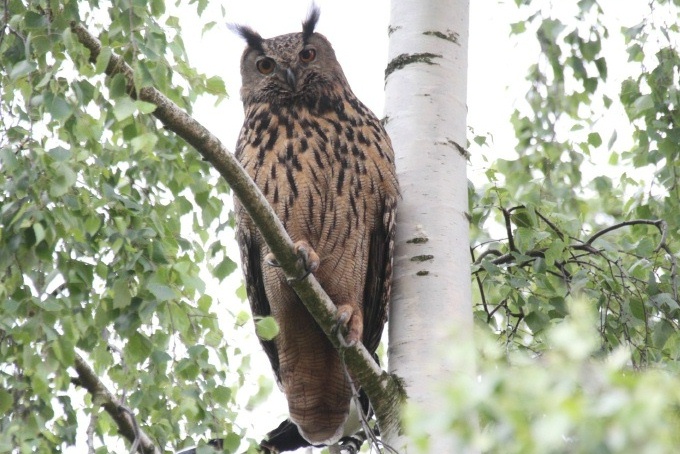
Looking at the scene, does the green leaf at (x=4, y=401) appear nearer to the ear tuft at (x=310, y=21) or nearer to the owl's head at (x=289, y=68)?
the owl's head at (x=289, y=68)

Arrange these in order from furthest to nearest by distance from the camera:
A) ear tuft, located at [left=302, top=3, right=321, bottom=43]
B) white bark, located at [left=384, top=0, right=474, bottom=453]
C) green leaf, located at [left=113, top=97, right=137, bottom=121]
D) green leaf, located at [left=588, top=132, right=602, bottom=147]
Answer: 1. green leaf, located at [left=588, top=132, right=602, bottom=147]
2. ear tuft, located at [left=302, top=3, right=321, bottom=43]
3. white bark, located at [left=384, top=0, right=474, bottom=453]
4. green leaf, located at [left=113, top=97, right=137, bottom=121]

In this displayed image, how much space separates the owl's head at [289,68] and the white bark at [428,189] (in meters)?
0.38

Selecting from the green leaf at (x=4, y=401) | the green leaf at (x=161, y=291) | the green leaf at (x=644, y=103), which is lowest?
the green leaf at (x=4, y=401)

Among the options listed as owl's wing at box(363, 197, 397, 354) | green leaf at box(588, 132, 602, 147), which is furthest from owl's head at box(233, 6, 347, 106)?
green leaf at box(588, 132, 602, 147)

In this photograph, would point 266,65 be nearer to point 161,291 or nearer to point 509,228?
point 509,228

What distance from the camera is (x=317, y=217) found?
301 cm

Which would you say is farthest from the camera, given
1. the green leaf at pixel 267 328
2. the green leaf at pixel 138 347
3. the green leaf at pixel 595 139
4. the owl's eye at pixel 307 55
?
the green leaf at pixel 595 139

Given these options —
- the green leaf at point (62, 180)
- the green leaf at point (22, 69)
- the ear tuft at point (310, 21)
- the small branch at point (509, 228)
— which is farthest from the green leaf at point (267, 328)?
the ear tuft at point (310, 21)

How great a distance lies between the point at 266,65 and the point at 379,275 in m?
0.87

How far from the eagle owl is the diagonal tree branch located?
0.30m

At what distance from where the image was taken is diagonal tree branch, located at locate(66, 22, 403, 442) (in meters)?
2.11

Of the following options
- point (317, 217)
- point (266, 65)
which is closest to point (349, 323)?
point (317, 217)

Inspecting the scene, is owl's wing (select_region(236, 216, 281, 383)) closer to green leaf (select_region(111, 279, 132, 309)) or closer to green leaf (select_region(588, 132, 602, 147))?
green leaf (select_region(111, 279, 132, 309))

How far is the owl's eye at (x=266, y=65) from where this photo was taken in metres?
3.43
